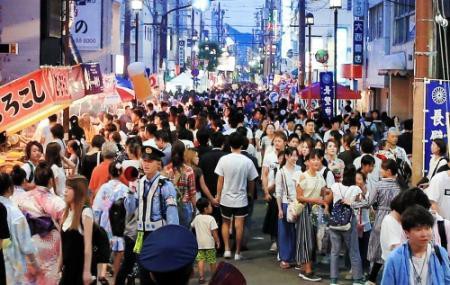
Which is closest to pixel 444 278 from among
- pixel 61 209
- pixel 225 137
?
pixel 61 209

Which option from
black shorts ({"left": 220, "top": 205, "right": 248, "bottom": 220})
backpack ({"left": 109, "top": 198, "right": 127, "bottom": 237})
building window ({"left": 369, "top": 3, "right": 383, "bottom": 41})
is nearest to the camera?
backpack ({"left": 109, "top": 198, "right": 127, "bottom": 237})

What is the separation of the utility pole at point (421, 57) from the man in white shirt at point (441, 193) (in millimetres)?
1580

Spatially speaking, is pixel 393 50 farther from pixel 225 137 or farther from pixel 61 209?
pixel 61 209

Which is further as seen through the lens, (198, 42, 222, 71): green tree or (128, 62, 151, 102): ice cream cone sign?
(198, 42, 222, 71): green tree

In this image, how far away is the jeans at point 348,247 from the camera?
11031 mm

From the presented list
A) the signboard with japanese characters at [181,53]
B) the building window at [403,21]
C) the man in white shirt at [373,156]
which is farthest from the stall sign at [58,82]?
the signboard with japanese characters at [181,53]

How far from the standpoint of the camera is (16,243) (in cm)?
756

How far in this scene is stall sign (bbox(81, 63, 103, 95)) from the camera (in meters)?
16.2

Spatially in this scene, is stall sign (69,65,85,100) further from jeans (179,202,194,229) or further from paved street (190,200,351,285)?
paved street (190,200,351,285)

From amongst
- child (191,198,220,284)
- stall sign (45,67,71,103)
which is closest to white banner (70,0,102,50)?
stall sign (45,67,71,103)

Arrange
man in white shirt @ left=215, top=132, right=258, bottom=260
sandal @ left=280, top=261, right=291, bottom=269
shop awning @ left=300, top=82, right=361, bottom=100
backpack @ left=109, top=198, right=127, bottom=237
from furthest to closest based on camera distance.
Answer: shop awning @ left=300, top=82, right=361, bottom=100
man in white shirt @ left=215, top=132, right=258, bottom=260
sandal @ left=280, top=261, right=291, bottom=269
backpack @ left=109, top=198, right=127, bottom=237

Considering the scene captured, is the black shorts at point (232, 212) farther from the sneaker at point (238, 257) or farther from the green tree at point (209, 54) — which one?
the green tree at point (209, 54)

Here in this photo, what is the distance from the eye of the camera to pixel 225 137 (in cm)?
1354

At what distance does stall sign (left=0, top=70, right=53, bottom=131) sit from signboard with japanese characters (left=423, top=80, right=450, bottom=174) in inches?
196
